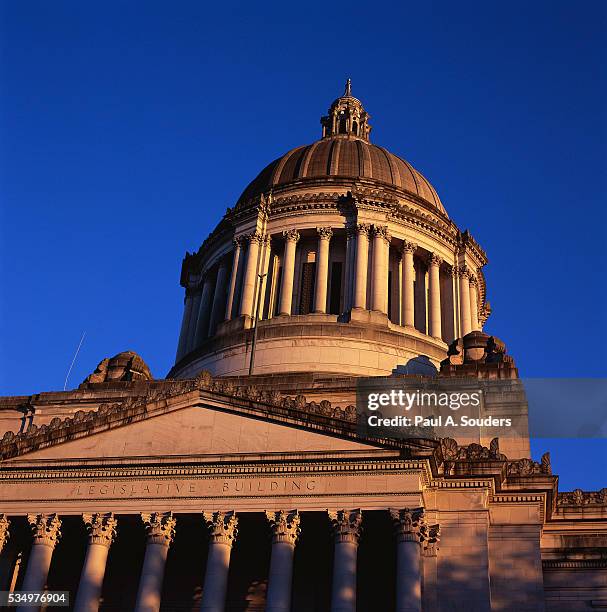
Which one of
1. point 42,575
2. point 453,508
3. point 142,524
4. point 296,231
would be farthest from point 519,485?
point 296,231

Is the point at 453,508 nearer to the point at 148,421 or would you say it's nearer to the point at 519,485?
the point at 519,485

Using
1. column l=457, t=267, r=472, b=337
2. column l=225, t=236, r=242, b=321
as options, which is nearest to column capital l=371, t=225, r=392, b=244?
column l=457, t=267, r=472, b=337

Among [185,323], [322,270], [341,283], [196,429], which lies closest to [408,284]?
[341,283]

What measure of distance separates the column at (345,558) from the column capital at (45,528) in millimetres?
9965

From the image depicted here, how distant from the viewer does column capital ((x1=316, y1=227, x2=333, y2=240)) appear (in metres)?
51.8

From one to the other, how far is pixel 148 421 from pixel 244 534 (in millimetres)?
5427

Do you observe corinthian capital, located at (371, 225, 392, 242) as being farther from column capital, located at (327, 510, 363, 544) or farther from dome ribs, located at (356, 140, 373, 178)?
column capital, located at (327, 510, 363, 544)

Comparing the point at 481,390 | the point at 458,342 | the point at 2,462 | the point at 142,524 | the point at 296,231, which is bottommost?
the point at 142,524

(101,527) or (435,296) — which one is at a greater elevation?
(435,296)

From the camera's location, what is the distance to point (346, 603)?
91.7 ft

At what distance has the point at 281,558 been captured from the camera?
29.4 meters

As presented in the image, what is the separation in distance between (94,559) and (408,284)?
84.8 ft

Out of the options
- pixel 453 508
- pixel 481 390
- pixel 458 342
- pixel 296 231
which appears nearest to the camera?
pixel 453 508

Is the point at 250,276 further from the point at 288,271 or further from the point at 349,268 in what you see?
the point at 349,268
